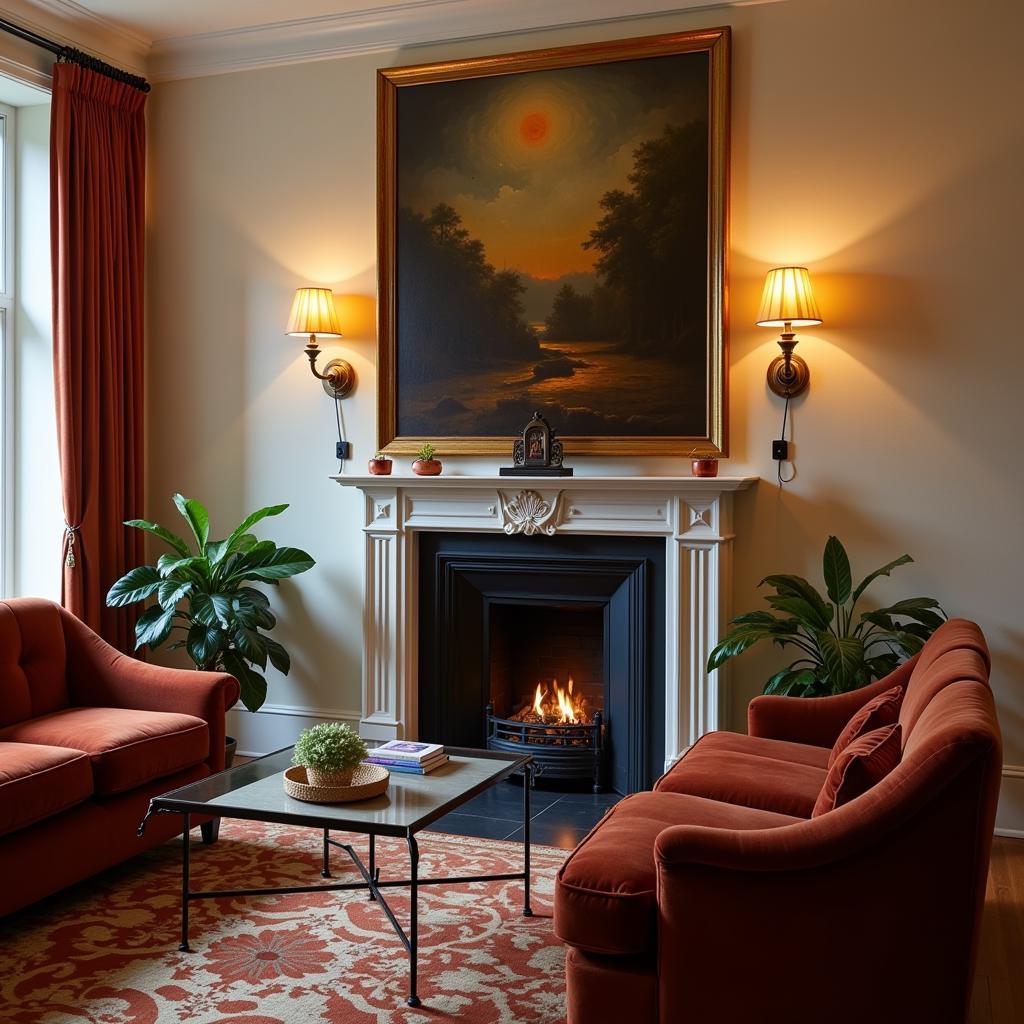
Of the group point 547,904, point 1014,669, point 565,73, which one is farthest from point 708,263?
point 547,904

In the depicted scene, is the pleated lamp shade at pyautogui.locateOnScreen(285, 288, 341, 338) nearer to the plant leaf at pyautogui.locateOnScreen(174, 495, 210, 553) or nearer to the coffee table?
the plant leaf at pyautogui.locateOnScreen(174, 495, 210, 553)

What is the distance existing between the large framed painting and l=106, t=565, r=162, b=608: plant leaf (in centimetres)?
114

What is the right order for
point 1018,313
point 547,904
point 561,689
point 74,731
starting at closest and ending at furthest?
point 547,904 < point 74,731 < point 1018,313 < point 561,689

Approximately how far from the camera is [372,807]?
114 inches

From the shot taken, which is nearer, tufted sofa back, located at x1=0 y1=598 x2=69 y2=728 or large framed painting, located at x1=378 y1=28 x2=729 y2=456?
tufted sofa back, located at x1=0 y1=598 x2=69 y2=728

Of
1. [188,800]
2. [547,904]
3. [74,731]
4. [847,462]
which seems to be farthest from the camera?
[847,462]

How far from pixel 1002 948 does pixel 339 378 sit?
3.37m

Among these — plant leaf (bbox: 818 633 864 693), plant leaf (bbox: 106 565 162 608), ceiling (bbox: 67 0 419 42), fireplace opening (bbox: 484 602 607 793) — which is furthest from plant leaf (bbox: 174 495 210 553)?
plant leaf (bbox: 818 633 864 693)

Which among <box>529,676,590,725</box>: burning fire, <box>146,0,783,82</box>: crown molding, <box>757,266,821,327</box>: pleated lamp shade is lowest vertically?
<box>529,676,590,725</box>: burning fire

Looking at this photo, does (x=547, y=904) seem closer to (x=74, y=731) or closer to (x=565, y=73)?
(x=74, y=731)

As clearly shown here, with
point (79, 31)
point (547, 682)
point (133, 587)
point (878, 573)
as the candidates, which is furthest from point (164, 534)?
point (878, 573)

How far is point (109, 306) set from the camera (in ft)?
16.5

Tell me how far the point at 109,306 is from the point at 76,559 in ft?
3.76

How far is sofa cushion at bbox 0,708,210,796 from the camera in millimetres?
3496
